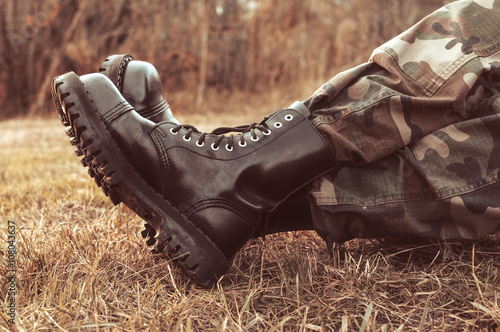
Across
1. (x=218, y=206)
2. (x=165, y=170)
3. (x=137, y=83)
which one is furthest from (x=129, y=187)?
(x=137, y=83)

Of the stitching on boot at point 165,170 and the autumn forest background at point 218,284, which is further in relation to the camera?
the stitching on boot at point 165,170

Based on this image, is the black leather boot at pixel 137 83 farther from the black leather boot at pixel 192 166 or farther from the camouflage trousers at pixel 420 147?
the camouflage trousers at pixel 420 147

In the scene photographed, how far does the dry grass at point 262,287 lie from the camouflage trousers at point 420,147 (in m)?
0.08

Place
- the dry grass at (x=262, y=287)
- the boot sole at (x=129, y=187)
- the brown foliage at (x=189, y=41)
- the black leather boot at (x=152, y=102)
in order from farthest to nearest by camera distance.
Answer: the brown foliage at (x=189, y=41)
the black leather boot at (x=152, y=102)
the boot sole at (x=129, y=187)
the dry grass at (x=262, y=287)

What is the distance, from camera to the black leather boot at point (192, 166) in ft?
3.00

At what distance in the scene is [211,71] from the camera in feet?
24.2

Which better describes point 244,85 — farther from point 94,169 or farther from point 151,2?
point 94,169

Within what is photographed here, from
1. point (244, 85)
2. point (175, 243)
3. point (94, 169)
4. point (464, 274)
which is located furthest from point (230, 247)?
point (244, 85)

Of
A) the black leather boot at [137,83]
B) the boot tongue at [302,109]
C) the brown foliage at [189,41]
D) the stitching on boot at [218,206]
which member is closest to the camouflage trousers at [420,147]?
the boot tongue at [302,109]

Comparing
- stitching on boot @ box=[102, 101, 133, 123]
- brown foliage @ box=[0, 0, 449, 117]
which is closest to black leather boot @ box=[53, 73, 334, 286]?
stitching on boot @ box=[102, 101, 133, 123]

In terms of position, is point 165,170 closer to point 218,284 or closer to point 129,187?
point 129,187

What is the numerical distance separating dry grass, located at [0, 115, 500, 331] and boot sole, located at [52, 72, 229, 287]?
0.05 m

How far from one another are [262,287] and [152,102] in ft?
1.74

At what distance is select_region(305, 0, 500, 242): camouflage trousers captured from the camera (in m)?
0.94
